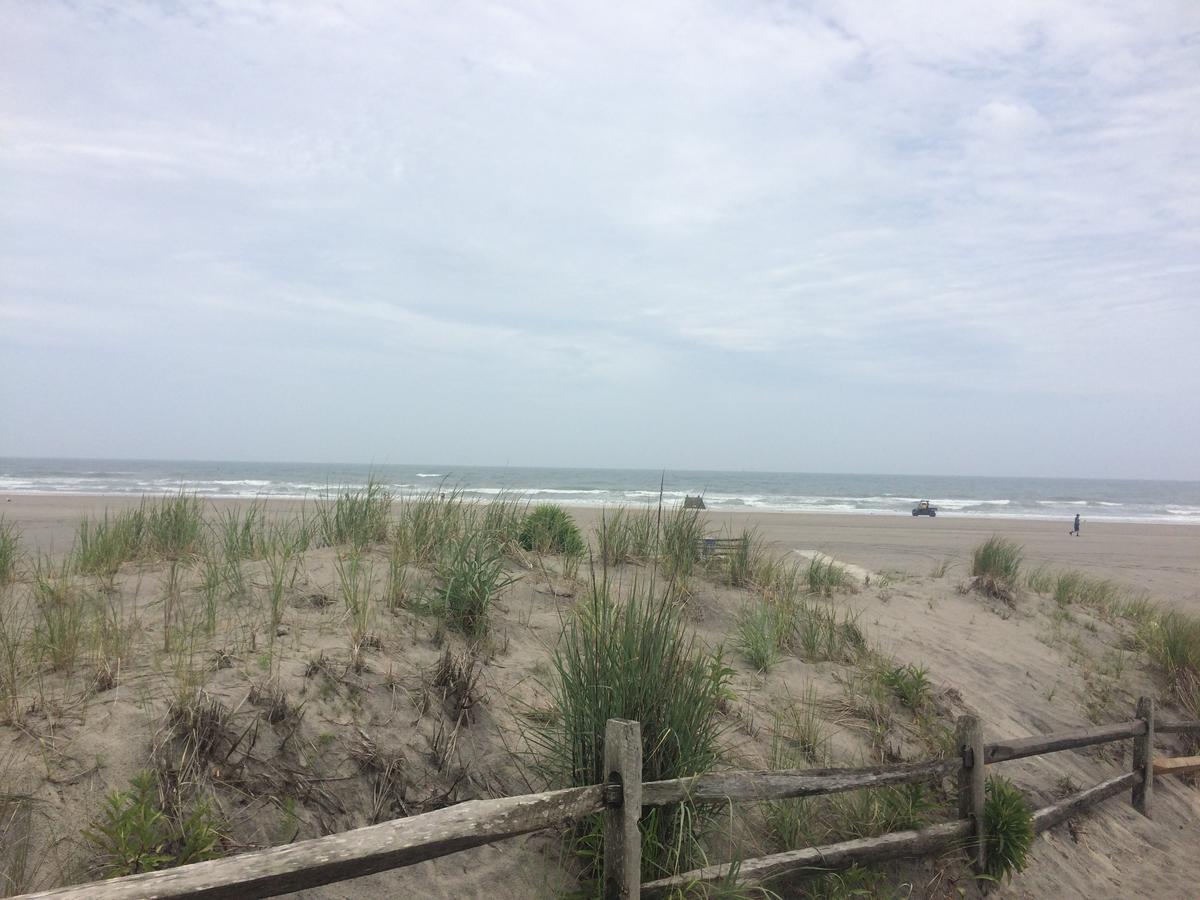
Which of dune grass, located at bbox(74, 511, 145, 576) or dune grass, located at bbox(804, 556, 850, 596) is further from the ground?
dune grass, located at bbox(74, 511, 145, 576)

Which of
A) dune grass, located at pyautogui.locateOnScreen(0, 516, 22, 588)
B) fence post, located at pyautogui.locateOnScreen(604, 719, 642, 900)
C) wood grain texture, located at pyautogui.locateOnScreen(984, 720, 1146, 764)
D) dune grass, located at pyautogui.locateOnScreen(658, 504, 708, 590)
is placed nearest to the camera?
fence post, located at pyautogui.locateOnScreen(604, 719, 642, 900)

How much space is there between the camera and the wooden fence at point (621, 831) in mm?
2436

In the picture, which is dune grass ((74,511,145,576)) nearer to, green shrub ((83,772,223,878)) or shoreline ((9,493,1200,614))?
green shrub ((83,772,223,878))

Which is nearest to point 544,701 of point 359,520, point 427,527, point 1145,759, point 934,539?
point 427,527

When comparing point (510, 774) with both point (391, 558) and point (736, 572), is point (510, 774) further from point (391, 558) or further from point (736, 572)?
point (736, 572)

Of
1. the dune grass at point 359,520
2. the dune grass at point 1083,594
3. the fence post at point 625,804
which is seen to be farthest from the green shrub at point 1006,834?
the dune grass at point 1083,594

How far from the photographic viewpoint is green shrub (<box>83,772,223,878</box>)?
330cm

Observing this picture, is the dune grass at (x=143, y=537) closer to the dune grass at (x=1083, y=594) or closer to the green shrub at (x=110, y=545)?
the green shrub at (x=110, y=545)

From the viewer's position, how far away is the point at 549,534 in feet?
27.1

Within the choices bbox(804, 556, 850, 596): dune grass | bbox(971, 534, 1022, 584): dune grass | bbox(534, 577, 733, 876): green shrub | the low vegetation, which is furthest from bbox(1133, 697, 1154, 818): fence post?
bbox(534, 577, 733, 876): green shrub

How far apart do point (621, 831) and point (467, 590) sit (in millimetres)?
2678

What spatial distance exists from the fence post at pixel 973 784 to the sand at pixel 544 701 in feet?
0.65

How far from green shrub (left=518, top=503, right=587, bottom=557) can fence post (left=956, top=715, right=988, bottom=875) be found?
396cm

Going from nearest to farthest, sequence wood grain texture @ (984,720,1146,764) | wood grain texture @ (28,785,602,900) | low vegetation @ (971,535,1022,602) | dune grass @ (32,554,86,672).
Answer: wood grain texture @ (28,785,602,900), dune grass @ (32,554,86,672), wood grain texture @ (984,720,1146,764), low vegetation @ (971,535,1022,602)
